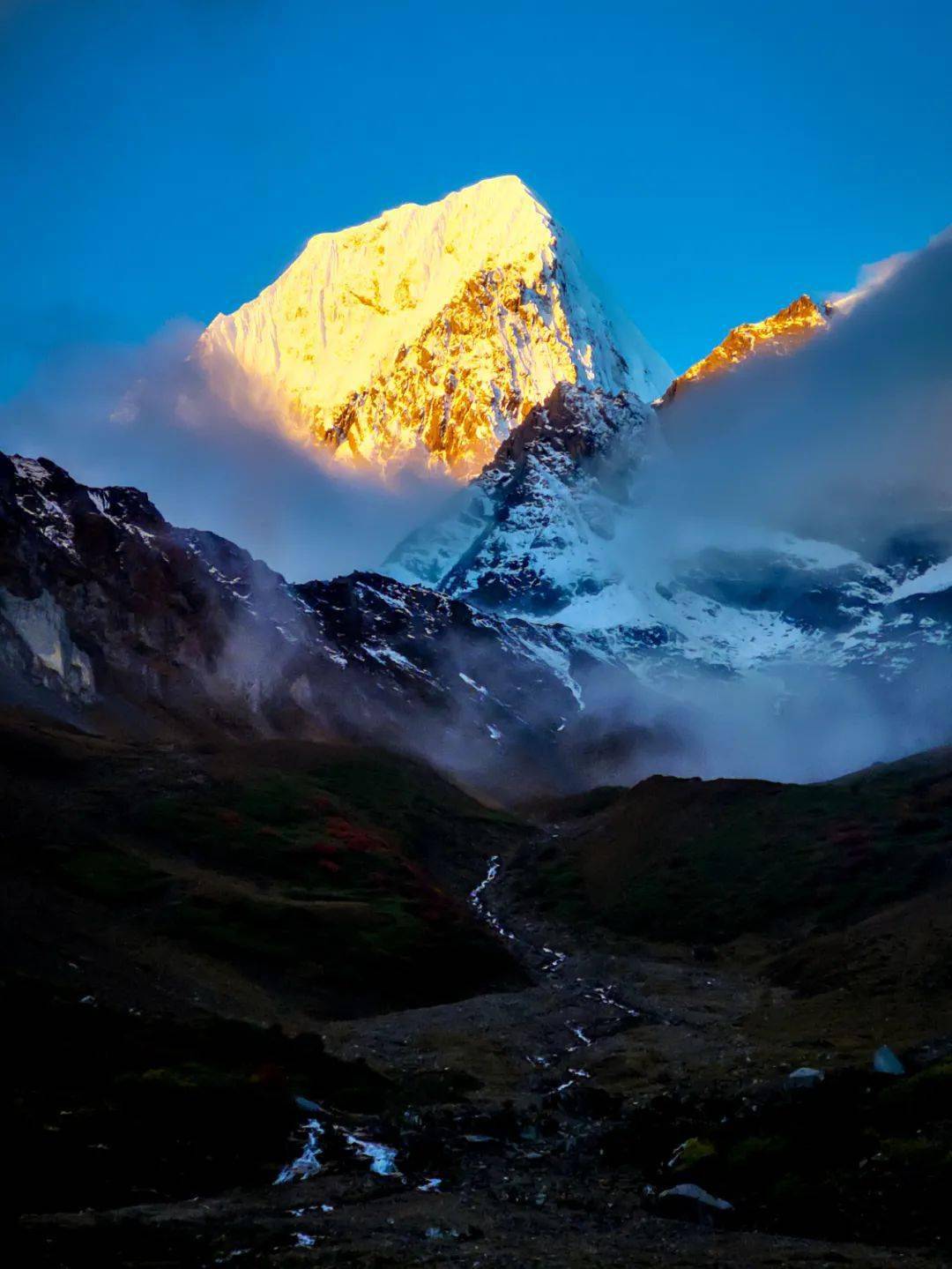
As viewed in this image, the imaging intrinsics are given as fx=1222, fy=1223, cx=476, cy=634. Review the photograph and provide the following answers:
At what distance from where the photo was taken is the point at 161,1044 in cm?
4166

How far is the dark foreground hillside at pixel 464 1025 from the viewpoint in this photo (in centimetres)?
2803

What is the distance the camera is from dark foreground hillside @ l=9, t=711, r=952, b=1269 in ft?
92.0

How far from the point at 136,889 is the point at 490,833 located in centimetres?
8585

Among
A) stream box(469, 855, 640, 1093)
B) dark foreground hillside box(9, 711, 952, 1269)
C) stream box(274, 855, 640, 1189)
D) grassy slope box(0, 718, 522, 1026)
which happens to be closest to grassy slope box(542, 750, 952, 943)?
dark foreground hillside box(9, 711, 952, 1269)

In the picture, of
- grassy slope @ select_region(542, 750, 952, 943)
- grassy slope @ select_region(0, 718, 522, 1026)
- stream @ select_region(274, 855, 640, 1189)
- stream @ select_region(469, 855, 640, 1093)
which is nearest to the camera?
stream @ select_region(274, 855, 640, 1189)

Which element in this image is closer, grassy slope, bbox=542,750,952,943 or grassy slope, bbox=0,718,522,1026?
grassy slope, bbox=0,718,522,1026

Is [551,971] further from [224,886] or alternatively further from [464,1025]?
[464,1025]

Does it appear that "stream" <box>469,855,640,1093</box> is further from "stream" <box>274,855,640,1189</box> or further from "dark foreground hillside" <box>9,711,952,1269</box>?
"dark foreground hillside" <box>9,711,952,1269</box>

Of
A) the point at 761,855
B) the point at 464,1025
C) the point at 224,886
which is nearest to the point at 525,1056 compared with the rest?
the point at 464,1025

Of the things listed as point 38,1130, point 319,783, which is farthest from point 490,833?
point 38,1130

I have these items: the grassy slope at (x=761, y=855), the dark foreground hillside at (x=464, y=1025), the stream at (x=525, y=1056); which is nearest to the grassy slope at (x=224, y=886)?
the dark foreground hillside at (x=464, y=1025)

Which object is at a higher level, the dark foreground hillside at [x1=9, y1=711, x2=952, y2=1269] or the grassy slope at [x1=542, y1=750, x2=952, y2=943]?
the grassy slope at [x1=542, y1=750, x2=952, y2=943]

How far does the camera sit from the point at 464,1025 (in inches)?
2702

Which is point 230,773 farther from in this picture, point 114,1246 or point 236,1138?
point 114,1246
